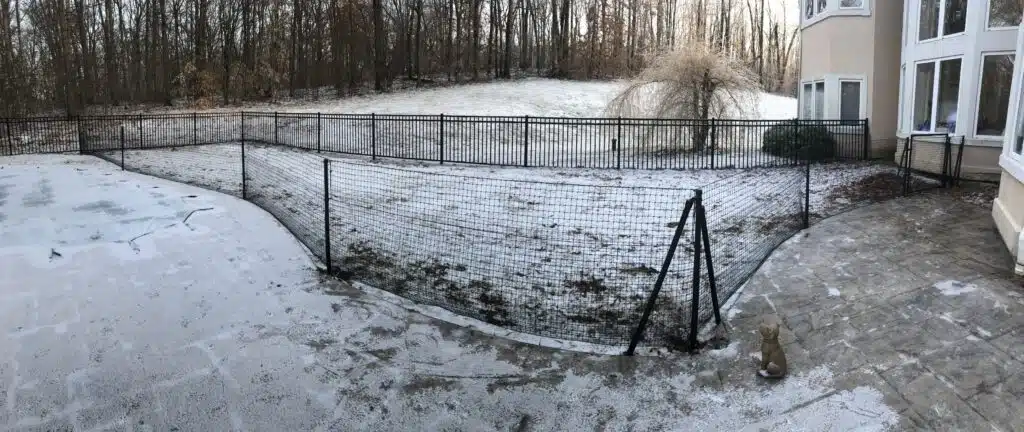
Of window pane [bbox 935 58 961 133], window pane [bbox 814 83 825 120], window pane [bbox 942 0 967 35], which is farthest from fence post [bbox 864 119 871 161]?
window pane [bbox 942 0 967 35]

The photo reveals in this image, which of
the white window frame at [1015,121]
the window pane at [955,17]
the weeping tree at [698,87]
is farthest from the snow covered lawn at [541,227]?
the weeping tree at [698,87]

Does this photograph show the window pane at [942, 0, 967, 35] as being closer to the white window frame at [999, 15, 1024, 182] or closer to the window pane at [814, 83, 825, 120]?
the window pane at [814, 83, 825, 120]

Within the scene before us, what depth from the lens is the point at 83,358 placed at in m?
4.88

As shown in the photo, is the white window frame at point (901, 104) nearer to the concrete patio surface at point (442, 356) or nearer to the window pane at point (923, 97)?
the window pane at point (923, 97)

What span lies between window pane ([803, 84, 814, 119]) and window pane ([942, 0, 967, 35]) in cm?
437

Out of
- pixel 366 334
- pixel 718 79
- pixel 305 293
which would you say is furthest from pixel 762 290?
pixel 718 79

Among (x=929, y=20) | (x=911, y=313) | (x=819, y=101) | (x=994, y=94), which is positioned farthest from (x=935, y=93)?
(x=911, y=313)

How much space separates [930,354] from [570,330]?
2.65 metres

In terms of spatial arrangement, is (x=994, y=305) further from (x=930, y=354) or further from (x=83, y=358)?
(x=83, y=358)

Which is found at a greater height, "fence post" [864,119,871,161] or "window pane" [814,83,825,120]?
"window pane" [814,83,825,120]

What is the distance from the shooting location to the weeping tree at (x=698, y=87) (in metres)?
16.2

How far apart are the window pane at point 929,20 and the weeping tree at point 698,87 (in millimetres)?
4212

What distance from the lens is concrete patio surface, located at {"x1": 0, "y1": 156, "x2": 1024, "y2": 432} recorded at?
4191mm

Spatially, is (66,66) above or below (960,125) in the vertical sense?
above
